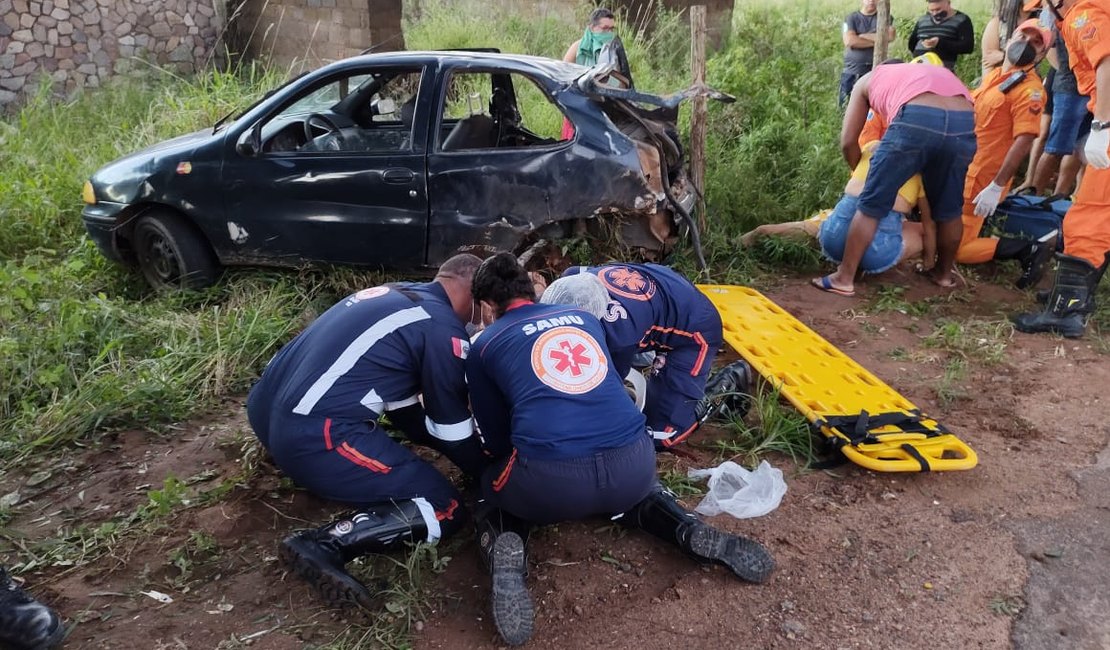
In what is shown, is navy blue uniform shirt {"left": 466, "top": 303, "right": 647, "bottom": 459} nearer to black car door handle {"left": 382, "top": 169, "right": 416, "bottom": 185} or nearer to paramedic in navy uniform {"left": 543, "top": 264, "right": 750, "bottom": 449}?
paramedic in navy uniform {"left": 543, "top": 264, "right": 750, "bottom": 449}

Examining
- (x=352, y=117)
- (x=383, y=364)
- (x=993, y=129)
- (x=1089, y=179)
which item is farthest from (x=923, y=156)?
(x=383, y=364)

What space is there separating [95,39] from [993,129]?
31.1ft

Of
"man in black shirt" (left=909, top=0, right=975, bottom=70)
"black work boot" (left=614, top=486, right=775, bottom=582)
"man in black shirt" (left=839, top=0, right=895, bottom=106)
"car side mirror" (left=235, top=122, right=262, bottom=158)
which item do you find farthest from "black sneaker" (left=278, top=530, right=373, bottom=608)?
"man in black shirt" (left=839, top=0, right=895, bottom=106)

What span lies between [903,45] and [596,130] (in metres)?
7.13

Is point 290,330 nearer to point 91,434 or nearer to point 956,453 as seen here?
point 91,434

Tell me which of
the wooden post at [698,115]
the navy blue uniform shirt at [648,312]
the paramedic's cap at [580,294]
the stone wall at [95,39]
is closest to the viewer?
the paramedic's cap at [580,294]

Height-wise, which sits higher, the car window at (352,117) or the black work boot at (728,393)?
the car window at (352,117)

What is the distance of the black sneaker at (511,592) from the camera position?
2.41 metres

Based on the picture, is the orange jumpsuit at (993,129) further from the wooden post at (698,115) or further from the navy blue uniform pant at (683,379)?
the navy blue uniform pant at (683,379)

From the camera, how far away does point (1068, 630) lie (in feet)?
8.15

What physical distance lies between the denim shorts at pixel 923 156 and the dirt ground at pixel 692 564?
1.62 meters

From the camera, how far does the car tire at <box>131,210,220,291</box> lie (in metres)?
4.77

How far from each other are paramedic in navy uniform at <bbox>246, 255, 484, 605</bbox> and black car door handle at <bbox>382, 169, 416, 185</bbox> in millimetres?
1727

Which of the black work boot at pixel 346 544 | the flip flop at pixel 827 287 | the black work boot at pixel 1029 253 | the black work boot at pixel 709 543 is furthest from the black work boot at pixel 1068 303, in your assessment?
the black work boot at pixel 346 544
